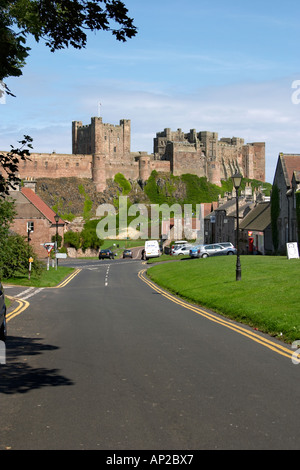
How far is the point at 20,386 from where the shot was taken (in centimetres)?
853

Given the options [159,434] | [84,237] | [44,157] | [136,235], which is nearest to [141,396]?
[159,434]

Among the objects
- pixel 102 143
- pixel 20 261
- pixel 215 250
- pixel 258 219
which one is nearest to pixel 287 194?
pixel 215 250

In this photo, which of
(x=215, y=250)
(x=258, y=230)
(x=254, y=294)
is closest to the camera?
(x=254, y=294)

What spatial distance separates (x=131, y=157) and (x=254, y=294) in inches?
6068

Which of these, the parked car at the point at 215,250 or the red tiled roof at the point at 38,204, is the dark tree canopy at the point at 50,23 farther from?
the red tiled roof at the point at 38,204

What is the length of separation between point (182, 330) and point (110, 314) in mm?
4878

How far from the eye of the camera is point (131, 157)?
172m

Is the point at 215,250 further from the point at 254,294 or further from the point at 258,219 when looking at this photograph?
the point at 254,294

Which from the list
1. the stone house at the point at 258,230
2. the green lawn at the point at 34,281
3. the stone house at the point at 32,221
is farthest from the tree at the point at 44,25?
the stone house at the point at 32,221

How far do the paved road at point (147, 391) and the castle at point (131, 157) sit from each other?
137330 mm

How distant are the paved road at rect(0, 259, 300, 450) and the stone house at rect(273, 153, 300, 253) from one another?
34.0 meters

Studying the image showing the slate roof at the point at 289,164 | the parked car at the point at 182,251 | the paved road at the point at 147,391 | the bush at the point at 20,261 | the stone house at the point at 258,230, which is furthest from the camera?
the parked car at the point at 182,251

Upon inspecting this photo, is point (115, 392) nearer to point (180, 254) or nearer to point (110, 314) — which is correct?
point (110, 314)

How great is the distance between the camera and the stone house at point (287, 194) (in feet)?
152
